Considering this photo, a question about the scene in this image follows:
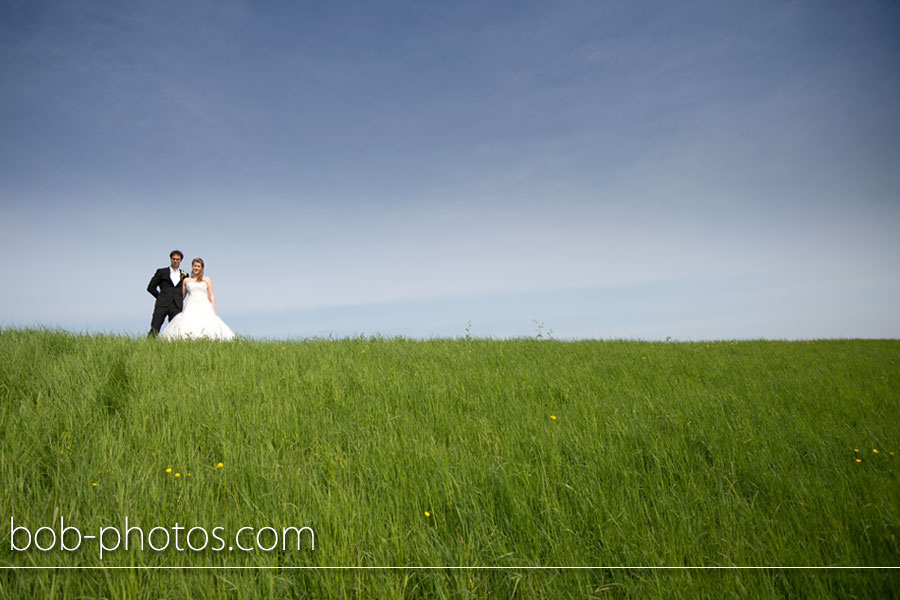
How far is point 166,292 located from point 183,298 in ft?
1.41

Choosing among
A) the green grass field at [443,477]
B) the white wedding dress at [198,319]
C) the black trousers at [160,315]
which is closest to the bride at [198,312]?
the white wedding dress at [198,319]

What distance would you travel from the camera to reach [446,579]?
8.46ft

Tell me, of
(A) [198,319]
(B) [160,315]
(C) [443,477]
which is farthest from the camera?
(B) [160,315]

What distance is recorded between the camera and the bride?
11.2 meters

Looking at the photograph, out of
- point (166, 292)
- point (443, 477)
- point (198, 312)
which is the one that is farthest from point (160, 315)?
point (443, 477)

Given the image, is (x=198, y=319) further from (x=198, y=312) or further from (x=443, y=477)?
(x=443, y=477)

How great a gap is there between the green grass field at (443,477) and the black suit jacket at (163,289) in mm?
5336

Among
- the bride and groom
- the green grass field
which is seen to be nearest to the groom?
the bride and groom

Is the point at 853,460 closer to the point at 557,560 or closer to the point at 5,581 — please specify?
the point at 557,560

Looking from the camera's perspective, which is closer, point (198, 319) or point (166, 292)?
point (198, 319)

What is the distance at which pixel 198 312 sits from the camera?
38.0ft

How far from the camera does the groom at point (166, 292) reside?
12094 millimetres

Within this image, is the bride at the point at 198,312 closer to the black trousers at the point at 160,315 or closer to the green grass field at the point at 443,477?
the black trousers at the point at 160,315

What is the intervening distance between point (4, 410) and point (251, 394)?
2.54 meters
